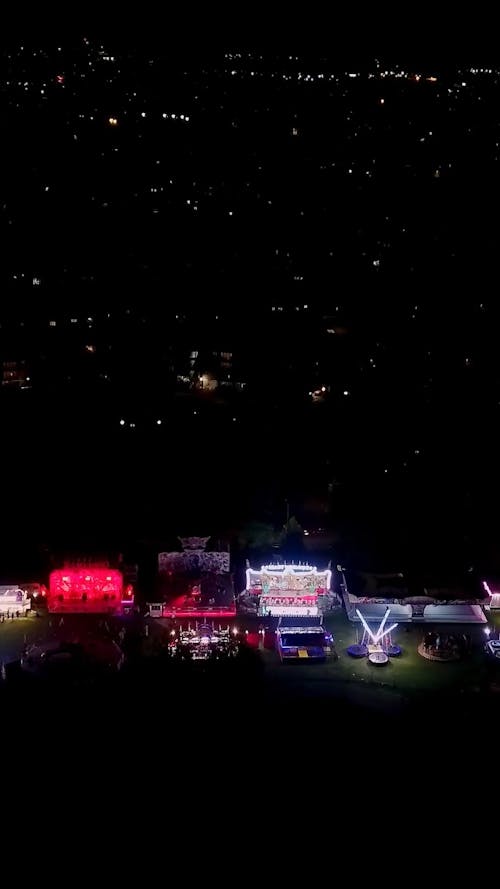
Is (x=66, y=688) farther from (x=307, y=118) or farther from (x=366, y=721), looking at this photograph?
(x=307, y=118)

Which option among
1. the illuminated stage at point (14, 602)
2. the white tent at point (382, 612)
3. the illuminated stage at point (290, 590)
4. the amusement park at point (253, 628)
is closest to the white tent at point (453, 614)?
the amusement park at point (253, 628)

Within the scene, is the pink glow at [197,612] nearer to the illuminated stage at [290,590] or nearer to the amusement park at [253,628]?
the amusement park at [253,628]

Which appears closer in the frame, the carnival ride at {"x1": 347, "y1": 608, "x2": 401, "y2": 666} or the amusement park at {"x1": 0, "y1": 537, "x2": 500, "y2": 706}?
the amusement park at {"x1": 0, "y1": 537, "x2": 500, "y2": 706}

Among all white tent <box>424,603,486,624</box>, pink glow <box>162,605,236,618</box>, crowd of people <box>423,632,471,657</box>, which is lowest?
crowd of people <box>423,632,471,657</box>

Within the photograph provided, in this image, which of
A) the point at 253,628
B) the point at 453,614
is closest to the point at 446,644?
the point at 453,614

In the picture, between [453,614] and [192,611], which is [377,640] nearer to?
[453,614]

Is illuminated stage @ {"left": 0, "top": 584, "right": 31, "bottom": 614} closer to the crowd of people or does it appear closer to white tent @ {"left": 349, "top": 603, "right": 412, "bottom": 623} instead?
white tent @ {"left": 349, "top": 603, "right": 412, "bottom": 623}

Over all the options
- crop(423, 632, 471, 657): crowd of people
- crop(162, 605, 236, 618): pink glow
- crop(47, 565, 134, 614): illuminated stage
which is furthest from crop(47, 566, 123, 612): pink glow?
→ crop(423, 632, 471, 657): crowd of people
